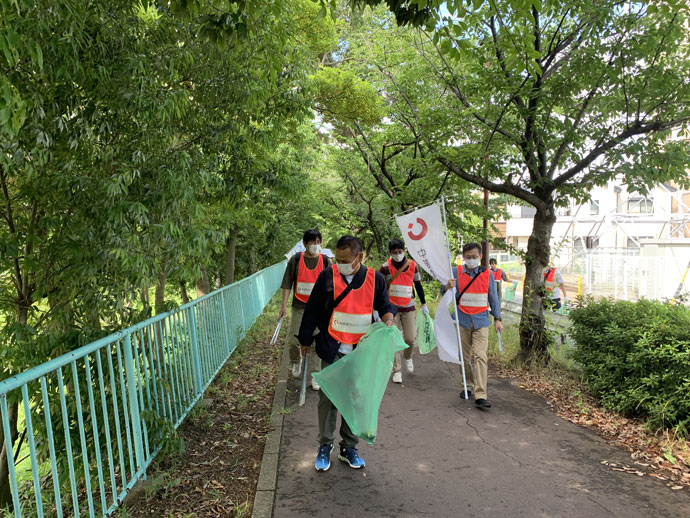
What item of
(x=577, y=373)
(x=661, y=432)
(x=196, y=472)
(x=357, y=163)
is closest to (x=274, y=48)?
(x=196, y=472)

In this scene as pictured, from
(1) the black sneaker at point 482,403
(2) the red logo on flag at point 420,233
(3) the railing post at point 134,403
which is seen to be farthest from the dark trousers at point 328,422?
(2) the red logo on flag at point 420,233

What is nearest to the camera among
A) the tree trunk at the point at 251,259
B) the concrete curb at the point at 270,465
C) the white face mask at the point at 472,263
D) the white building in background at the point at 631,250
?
the concrete curb at the point at 270,465

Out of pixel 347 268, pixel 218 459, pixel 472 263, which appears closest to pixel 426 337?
pixel 472 263

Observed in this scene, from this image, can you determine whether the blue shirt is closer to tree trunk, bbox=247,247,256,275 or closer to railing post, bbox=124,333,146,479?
railing post, bbox=124,333,146,479

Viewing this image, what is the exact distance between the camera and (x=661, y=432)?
452 centimetres

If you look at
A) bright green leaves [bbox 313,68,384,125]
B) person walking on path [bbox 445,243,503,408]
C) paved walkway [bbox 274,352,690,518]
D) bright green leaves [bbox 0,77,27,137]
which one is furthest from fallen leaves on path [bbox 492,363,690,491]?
bright green leaves [bbox 313,68,384,125]

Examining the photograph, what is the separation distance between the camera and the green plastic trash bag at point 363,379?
3.43 metres

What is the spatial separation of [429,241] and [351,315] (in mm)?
2849

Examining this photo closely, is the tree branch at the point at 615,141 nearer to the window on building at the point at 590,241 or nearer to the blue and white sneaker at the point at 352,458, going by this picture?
the blue and white sneaker at the point at 352,458

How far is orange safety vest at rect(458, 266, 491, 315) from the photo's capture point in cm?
553

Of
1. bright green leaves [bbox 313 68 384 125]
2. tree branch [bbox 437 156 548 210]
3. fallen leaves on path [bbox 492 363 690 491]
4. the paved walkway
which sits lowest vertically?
fallen leaves on path [bbox 492 363 690 491]

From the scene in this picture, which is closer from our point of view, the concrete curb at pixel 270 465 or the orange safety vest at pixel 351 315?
the concrete curb at pixel 270 465

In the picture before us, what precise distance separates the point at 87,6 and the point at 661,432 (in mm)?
6169

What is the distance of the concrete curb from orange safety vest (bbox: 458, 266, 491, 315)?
248 centimetres
